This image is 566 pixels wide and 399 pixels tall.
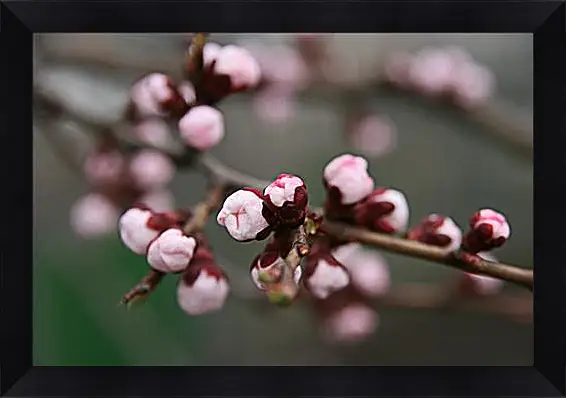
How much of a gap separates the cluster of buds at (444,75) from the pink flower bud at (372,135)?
0.42 ft

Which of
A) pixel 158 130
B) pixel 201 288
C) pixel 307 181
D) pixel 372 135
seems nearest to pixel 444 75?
pixel 372 135

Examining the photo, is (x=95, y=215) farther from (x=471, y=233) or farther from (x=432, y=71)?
(x=471, y=233)

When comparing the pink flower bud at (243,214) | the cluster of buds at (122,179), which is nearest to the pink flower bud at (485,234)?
the pink flower bud at (243,214)

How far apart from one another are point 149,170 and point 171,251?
61cm

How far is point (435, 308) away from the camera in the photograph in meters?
1.58

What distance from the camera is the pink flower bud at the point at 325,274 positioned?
98 centimetres

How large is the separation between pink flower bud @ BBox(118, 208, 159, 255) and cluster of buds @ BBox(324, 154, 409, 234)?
0.19 metres

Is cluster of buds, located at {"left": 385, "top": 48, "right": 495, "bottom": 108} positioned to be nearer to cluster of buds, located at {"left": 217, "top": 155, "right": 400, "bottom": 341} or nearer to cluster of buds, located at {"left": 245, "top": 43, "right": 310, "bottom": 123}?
cluster of buds, located at {"left": 245, "top": 43, "right": 310, "bottom": 123}
